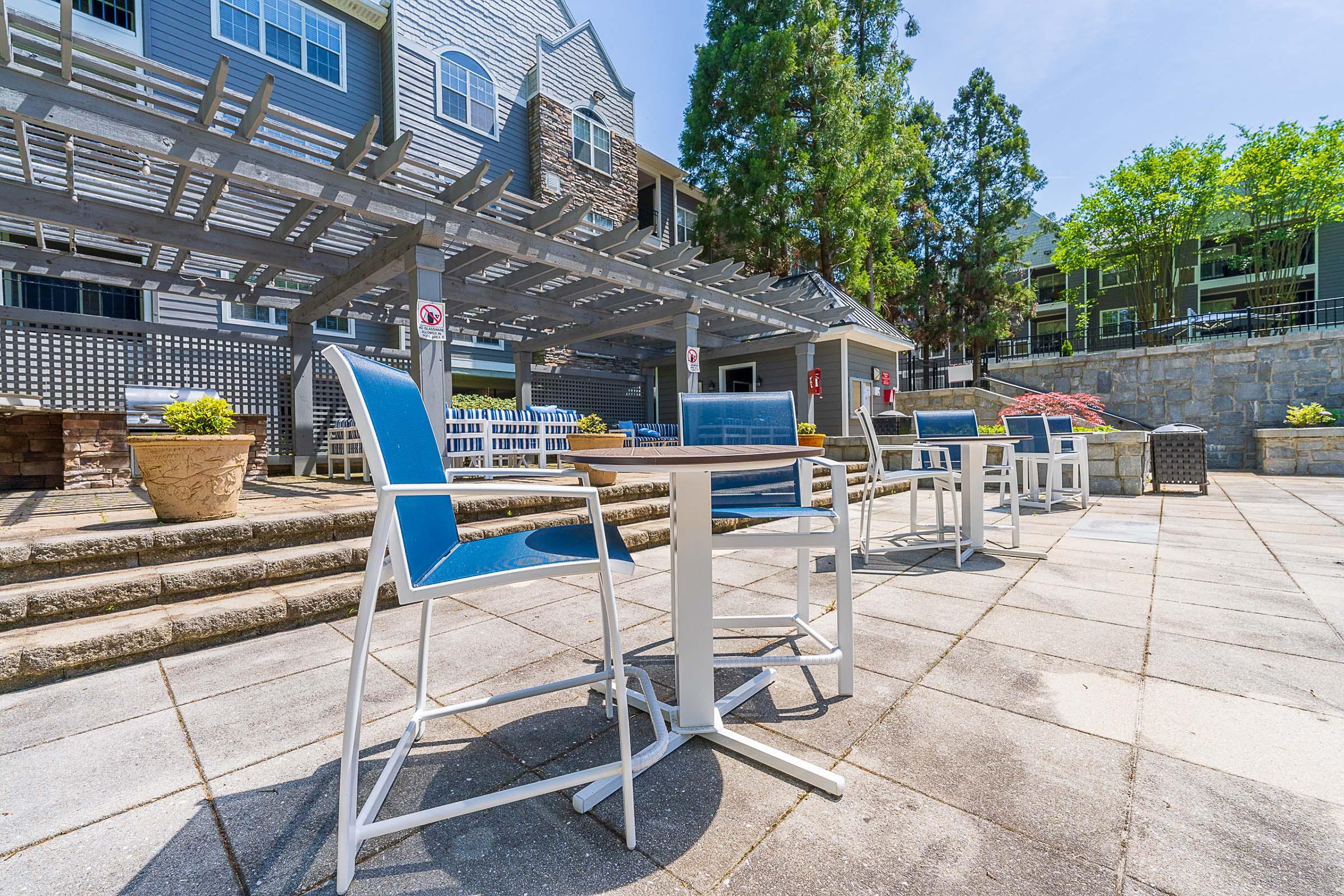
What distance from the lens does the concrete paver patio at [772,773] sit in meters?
1.09

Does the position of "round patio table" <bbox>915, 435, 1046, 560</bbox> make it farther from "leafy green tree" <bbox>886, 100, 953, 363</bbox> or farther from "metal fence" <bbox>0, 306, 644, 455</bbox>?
"leafy green tree" <bbox>886, 100, 953, 363</bbox>

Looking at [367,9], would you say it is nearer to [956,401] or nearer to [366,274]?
[366,274]

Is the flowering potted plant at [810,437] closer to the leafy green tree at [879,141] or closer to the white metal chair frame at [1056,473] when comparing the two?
the white metal chair frame at [1056,473]

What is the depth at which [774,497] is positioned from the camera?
7.11 ft

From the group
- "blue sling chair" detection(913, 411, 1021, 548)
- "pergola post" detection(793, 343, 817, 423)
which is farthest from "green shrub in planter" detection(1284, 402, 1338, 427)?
"blue sling chair" detection(913, 411, 1021, 548)

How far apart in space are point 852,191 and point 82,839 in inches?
572

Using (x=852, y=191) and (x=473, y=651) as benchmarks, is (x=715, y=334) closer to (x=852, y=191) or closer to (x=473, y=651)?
(x=852, y=191)

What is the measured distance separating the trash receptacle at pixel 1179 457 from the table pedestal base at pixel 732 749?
7.40 m

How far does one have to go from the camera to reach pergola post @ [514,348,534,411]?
9766 mm

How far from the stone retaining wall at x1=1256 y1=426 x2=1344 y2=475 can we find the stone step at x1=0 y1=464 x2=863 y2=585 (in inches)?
465

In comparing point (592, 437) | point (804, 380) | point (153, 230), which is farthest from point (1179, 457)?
point (153, 230)

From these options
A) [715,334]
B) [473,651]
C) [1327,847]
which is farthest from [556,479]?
[1327,847]

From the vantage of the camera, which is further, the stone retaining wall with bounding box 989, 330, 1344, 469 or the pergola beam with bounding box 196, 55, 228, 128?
the stone retaining wall with bounding box 989, 330, 1344, 469

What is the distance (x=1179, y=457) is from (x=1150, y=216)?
13.4 metres
